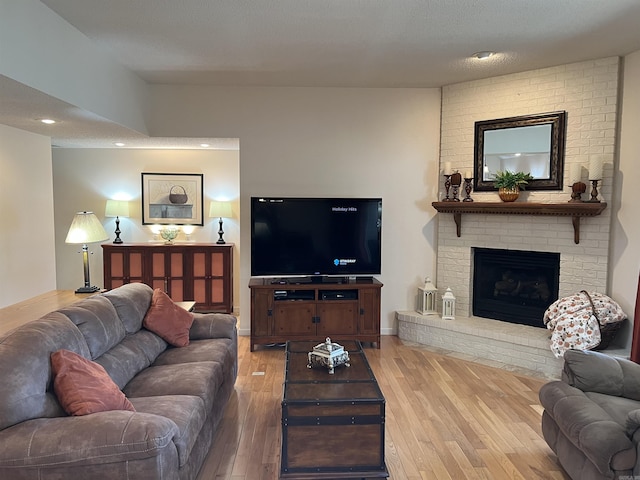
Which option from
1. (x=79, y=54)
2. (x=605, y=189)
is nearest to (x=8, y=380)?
(x=79, y=54)

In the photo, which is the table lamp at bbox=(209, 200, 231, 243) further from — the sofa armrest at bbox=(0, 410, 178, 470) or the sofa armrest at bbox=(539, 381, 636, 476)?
the sofa armrest at bbox=(539, 381, 636, 476)

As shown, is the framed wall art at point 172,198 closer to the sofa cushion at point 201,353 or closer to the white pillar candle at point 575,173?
the sofa cushion at point 201,353

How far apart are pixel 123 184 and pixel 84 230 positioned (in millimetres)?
2451

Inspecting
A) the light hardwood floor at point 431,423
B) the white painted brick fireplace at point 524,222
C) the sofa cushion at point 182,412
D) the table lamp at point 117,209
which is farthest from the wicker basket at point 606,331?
the table lamp at point 117,209

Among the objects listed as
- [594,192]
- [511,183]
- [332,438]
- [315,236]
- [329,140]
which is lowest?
[332,438]

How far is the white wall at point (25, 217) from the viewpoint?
13.6ft

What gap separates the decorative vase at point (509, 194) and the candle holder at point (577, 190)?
501 millimetres

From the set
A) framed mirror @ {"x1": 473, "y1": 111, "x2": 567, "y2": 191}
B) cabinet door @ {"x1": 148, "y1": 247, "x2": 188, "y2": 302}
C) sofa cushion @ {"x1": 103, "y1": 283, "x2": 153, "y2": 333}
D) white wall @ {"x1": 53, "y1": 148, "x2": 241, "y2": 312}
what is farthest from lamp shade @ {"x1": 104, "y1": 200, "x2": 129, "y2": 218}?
framed mirror @ {"x1": 473, "y1": 111, "x2": 567, "y2": 191}

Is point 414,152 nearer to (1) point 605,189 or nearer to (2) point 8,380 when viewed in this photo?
(1) point 605,189

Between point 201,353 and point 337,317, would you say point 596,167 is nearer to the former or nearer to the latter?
point 337,317

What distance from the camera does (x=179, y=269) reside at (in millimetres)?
6035

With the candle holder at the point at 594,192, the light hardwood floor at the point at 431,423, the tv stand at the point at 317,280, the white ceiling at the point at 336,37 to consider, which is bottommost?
the light hardwood floor at the point at 431,423

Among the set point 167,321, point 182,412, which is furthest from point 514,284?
point 182,412

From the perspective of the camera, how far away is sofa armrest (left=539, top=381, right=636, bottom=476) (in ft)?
6.73
